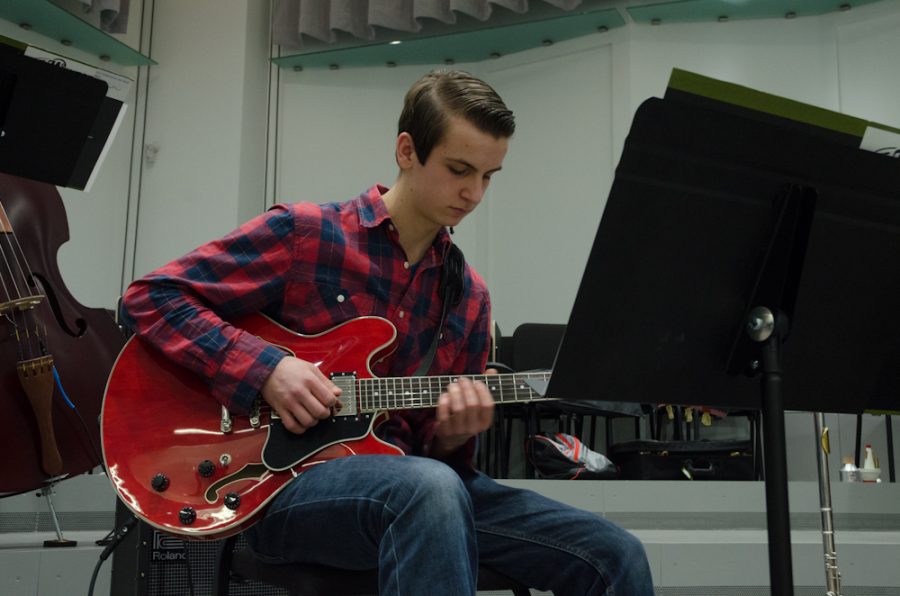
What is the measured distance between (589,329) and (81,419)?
1.83 meters

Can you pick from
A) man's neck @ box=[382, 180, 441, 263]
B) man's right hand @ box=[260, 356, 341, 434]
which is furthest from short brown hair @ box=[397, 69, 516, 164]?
man's right hand @ box=[260, 356, 341, 434]

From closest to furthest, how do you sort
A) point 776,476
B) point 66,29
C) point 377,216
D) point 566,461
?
point 776,476, point 377,216, point 566,461, point 66,29

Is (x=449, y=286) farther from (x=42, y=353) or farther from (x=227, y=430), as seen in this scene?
(x=42, y=353)

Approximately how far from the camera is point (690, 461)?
12.5 ft

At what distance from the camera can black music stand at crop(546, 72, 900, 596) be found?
116cm

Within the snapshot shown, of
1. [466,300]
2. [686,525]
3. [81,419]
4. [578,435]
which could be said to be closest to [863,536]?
[686,525]

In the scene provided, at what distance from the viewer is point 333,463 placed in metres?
1.42

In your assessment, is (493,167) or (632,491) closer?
(493,167)

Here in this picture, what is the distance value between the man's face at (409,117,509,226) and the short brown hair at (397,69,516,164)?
1 centimetres

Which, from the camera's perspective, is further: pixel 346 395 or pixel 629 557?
pixel 346 395

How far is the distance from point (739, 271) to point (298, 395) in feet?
2.41

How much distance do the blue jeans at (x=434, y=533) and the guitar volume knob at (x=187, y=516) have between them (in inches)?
3.8

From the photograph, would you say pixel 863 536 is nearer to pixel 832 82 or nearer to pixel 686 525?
pixel 686 525

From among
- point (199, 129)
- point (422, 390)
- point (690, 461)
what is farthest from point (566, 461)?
point (199, 129)
